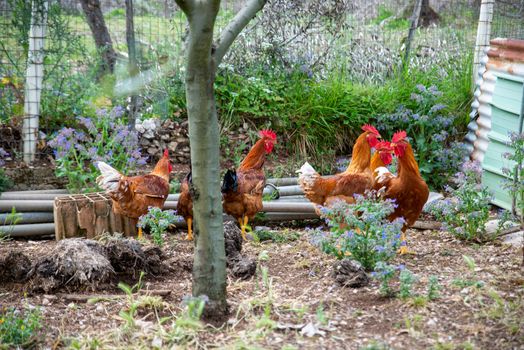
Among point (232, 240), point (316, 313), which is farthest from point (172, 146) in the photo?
point (316, 313)

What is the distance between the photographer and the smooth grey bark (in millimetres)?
3633

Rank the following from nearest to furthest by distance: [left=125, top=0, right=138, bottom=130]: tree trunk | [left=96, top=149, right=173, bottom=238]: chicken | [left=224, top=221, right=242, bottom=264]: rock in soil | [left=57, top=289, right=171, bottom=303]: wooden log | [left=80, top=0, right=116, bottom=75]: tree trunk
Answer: [left=57, top=289, right=171, bottom=303]: wooden log → [left=224, top=221, right=242, bottom=264]: rock in soil → [left=96, top=149, right=173, bottom=238]: chicken → [left=125, top=0, right=138, bottom=130]: tree trunk → [left=80, top=0, right=116, bottom=75]: tree trunk

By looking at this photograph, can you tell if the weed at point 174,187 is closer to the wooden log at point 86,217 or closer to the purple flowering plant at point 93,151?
the purple flowering plant at point 93,151

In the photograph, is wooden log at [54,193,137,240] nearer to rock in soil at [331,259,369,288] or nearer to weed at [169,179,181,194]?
weed at [169,179,181,194]

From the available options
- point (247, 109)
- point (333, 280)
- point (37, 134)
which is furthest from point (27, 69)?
point (333, 280)

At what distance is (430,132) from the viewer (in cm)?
856

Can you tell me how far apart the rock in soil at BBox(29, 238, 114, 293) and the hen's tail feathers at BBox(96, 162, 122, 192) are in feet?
4.54

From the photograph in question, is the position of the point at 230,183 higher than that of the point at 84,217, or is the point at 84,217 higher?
the point at 230,183

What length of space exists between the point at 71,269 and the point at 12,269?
468 millimetres

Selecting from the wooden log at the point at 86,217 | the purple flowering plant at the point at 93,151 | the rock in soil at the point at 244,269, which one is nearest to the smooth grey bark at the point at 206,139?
the rock in soil at the point at 244,269

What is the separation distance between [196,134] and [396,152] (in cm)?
255

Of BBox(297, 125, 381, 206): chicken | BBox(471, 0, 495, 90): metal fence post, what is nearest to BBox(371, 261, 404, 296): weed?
BBox(297, 125, 381, 206): chicken

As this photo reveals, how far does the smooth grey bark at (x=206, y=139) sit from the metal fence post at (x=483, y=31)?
607cm

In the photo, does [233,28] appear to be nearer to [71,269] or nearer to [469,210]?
[71,269]
